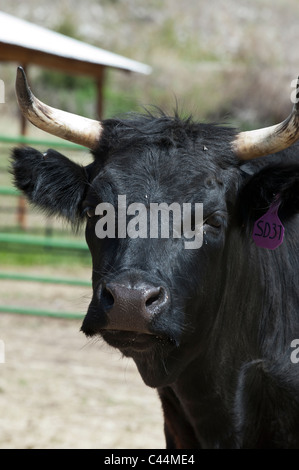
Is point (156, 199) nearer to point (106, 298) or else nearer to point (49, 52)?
point (106, 298)

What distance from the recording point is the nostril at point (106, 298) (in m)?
3.10

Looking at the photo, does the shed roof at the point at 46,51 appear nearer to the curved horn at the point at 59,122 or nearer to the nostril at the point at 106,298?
the curved horn at the point at 59,122

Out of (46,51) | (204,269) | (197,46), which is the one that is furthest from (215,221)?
(197,46)

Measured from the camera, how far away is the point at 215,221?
3.52m

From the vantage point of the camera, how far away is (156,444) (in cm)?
572

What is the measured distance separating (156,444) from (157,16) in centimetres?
4212

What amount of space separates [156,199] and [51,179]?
2.64 feet

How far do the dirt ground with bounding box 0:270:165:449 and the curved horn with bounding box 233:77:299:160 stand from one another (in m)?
1.42

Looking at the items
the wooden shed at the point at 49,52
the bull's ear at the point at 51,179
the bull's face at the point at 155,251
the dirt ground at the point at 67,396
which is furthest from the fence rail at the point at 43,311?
the bull's face at the point at 155,251

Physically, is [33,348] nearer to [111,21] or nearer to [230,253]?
[230,253]

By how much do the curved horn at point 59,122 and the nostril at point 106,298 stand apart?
1012 mm

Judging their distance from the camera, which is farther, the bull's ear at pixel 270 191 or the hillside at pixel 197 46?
the hillside at pixel 197 46

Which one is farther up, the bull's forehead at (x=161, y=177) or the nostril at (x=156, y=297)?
the bull's forehead at (x=161, y=177)

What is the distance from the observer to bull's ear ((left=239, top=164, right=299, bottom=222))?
11.7ft
